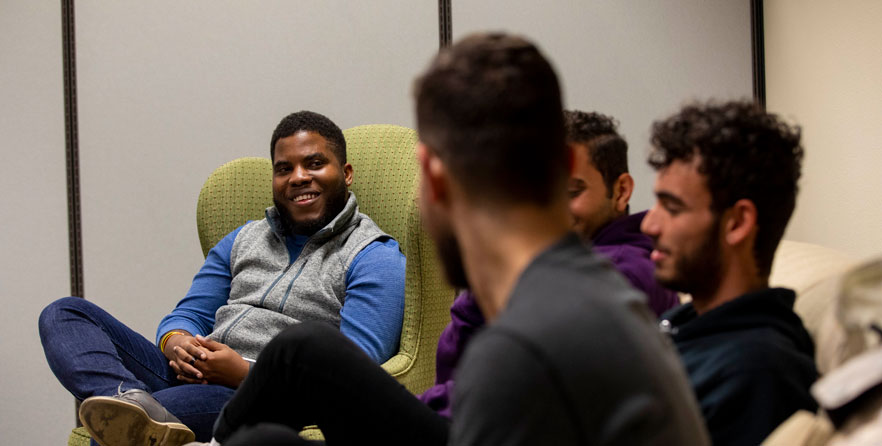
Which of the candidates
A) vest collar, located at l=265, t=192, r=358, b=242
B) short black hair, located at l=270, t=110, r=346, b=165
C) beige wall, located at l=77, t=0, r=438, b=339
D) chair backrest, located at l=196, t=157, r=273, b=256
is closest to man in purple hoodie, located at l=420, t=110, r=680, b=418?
vest collar, located at l=265, t=192, r=358, b=242

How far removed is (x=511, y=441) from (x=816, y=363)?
0.67 meters

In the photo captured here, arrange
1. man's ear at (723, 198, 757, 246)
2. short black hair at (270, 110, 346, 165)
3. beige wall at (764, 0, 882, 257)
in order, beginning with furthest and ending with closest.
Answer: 1. short black hair at (270, 110, 346, 165)
2. beige wall at (764, 0, 882, 257)
3. man's ear at (723, 198, 757, 246)

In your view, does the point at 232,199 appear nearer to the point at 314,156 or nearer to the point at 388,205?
the point at 314,156

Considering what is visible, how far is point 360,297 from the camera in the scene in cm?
205

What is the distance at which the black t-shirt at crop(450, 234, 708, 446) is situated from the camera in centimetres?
65

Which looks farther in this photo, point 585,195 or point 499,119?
point 585,195

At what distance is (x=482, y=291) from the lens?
833mm

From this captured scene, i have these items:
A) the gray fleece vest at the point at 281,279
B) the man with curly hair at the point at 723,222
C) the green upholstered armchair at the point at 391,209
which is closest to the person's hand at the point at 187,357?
the gray fleece vest at the point at 281,279

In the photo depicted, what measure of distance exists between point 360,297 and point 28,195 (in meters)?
1.64

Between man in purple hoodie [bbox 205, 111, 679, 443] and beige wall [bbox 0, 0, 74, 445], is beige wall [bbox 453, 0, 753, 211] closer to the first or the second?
man in purple hoodie [bbox 205, 111, 679, 443]

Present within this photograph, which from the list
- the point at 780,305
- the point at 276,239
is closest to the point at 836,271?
the point at 780,305

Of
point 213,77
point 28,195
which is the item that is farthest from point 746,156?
point 28,195

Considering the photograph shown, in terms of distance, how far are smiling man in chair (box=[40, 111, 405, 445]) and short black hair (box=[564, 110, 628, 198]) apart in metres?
0.62

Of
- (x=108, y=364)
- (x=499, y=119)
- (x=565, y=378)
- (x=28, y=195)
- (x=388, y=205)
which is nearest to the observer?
(x=565, y=378)
